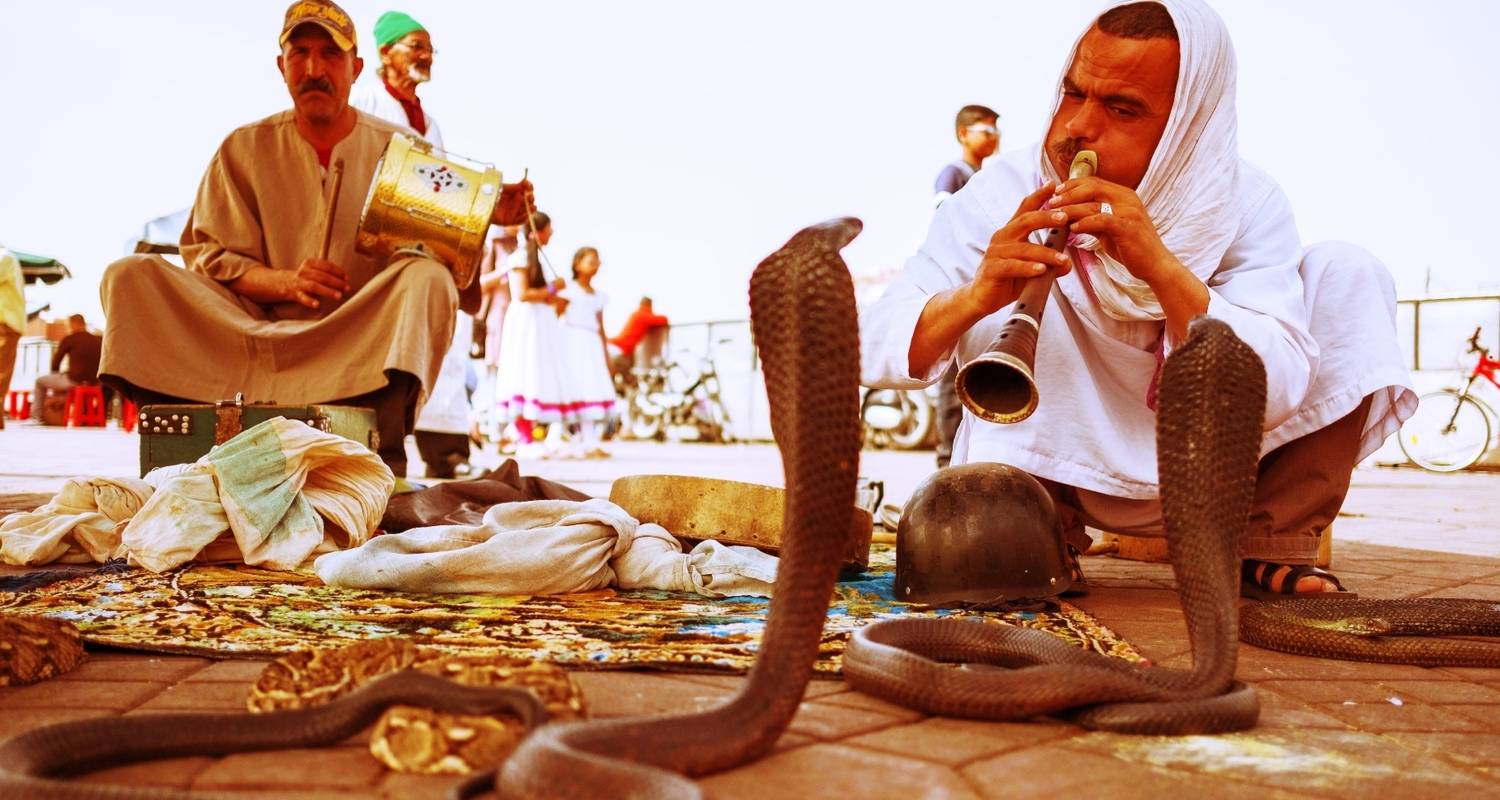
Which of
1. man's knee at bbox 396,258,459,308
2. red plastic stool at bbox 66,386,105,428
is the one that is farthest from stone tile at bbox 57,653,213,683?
red plastic stool at bbox 66,386,105,428

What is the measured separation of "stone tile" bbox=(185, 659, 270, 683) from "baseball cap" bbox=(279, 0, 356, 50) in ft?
9.06

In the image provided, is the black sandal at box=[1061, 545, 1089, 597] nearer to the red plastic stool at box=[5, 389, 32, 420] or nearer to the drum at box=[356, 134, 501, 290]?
the drum at box=[356, 134, 501, 290]

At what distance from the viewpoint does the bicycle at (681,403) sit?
16.6m

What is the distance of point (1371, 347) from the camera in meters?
2.59

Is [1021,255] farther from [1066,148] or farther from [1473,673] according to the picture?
[1473,673]

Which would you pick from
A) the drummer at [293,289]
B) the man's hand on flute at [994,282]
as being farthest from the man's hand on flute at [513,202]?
the man's hand on flute at [994,282]

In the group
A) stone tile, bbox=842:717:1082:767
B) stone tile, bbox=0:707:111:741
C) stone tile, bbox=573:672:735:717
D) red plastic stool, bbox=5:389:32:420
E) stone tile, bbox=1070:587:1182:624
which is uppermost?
red plastic stool, bbox=5:389:32:420

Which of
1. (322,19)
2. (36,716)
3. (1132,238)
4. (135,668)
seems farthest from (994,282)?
(322,19)

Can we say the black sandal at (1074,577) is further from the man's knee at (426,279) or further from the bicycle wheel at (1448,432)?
the bicycle wheel at (1448,432)

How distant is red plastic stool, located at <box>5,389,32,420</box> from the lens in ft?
69.2

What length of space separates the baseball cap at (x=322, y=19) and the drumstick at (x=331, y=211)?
0.39m

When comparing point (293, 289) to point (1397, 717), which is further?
point (293, 289)

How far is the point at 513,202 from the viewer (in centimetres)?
440

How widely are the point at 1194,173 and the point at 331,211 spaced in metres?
2.71
